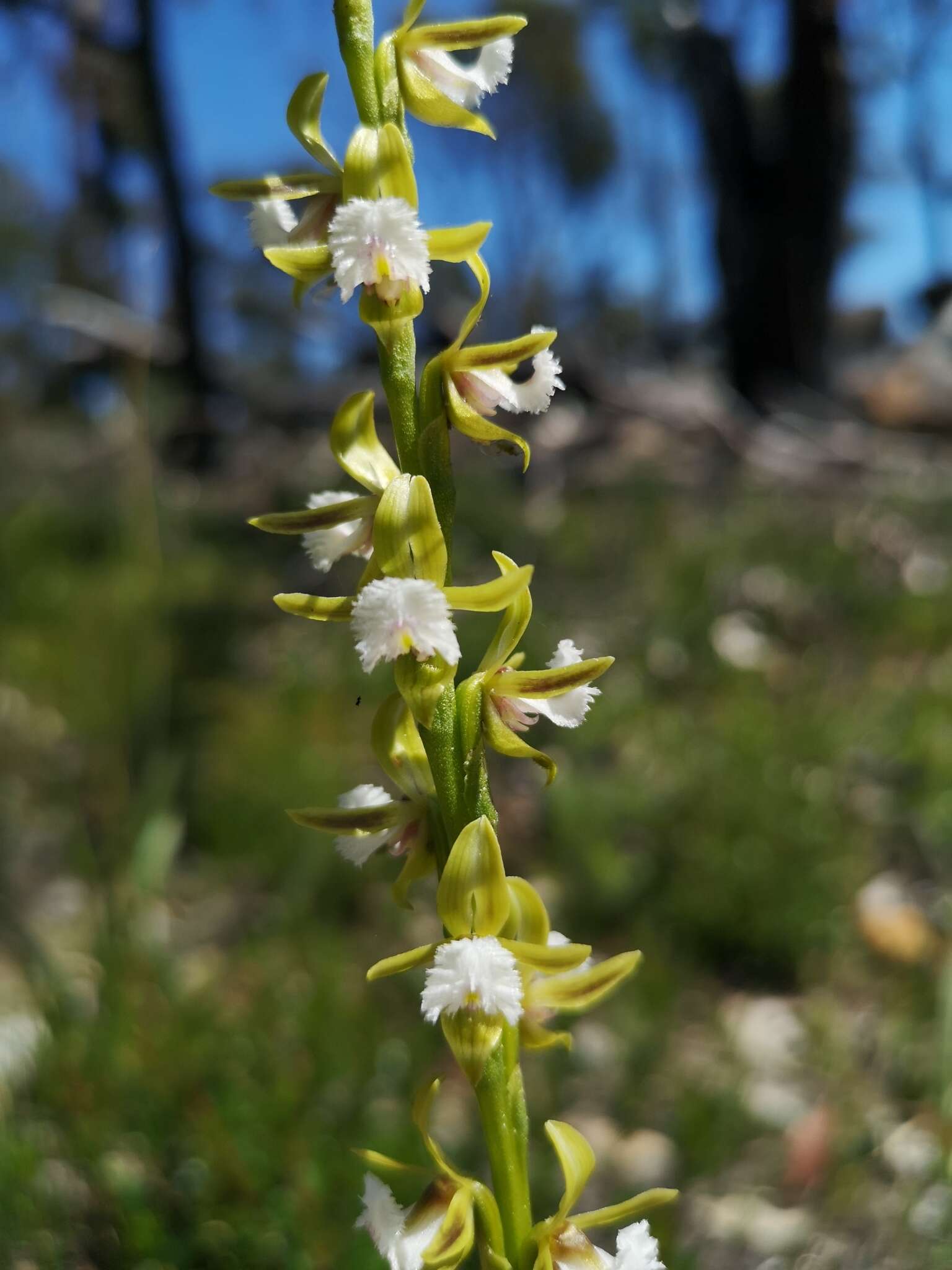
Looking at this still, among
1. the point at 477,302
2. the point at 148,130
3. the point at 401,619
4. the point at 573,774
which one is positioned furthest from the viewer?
the point at 148,130

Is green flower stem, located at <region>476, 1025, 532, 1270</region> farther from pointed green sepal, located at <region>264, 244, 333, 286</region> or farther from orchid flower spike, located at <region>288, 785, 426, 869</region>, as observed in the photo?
pointed green sepal, located at <region>264, 244, 333, 286</region>

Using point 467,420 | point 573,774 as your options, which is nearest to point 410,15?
point 467,420

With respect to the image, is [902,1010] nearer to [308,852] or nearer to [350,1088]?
[350,1088]

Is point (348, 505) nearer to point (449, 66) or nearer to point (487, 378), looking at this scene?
point (487, 378)

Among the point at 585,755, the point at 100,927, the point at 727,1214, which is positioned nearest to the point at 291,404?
the point at 585,755

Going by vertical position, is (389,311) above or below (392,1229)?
above
